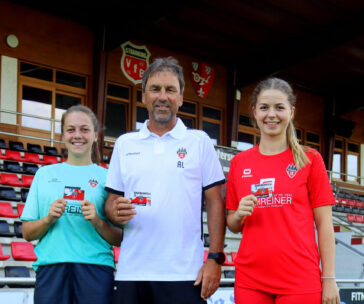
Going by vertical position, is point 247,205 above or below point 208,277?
above

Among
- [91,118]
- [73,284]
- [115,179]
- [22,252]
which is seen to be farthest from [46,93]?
[73,284]

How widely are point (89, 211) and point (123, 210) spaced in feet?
0.66

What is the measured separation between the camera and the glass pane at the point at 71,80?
10.3 metres

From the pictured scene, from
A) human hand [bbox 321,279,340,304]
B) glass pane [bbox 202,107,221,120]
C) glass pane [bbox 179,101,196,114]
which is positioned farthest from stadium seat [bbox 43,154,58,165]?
human hand [bbox 321,279,340,304]

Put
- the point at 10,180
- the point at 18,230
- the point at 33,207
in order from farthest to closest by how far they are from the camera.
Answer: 1. the point at 10,180
2. the point at 18,230
3. the point at 33,207

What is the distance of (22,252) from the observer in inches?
190

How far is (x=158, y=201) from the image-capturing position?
1918 millimetres

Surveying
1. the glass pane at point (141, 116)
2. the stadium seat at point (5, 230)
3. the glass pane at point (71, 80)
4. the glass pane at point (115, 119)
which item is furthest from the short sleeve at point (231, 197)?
the glass pane at point (141, 116)

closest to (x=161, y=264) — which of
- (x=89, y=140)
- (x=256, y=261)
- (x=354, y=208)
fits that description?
(x=256, y=261)

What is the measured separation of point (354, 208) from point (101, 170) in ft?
38.4

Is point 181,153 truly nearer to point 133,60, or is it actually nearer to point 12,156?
point 12,156

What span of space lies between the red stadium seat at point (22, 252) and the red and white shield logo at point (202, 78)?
8.37m

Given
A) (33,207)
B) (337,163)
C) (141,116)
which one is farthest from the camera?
(337,163)

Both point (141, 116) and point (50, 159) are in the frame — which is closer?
point (50, 159)
